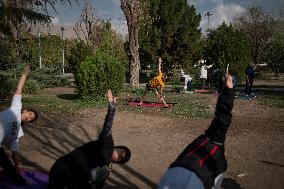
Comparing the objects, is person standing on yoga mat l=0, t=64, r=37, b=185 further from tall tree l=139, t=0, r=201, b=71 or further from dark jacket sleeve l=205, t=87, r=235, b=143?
A: tall tree l=139, t=0, r=201, b=71

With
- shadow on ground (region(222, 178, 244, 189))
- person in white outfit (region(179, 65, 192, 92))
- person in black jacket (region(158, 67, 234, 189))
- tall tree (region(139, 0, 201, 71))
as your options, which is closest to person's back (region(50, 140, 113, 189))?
person in black jacket (region(158, 67, 234, 189))

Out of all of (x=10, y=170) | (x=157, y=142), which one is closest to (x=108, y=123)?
(x=10, y=170)

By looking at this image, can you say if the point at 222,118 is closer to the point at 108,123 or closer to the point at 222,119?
the point at 222,119

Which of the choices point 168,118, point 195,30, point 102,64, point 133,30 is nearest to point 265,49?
point 195,30

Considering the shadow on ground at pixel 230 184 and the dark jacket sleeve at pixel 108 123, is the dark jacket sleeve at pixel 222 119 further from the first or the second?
the shadow on ground at pixel 230 184

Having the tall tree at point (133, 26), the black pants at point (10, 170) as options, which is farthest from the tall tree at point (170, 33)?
the black pants at point (10, 170)

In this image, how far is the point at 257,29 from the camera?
51406 millimetres

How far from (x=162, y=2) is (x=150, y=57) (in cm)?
478

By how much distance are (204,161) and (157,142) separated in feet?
22.0

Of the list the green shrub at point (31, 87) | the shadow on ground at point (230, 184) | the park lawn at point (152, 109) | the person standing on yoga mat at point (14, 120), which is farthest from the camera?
the green shrub at point (31, 87)

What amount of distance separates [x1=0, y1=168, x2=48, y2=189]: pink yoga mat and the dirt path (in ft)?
2.26

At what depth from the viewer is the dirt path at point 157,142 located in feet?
24.0

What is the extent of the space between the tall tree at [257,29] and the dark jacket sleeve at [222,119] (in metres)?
48.3

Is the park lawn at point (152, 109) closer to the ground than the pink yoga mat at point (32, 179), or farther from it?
farther from it
